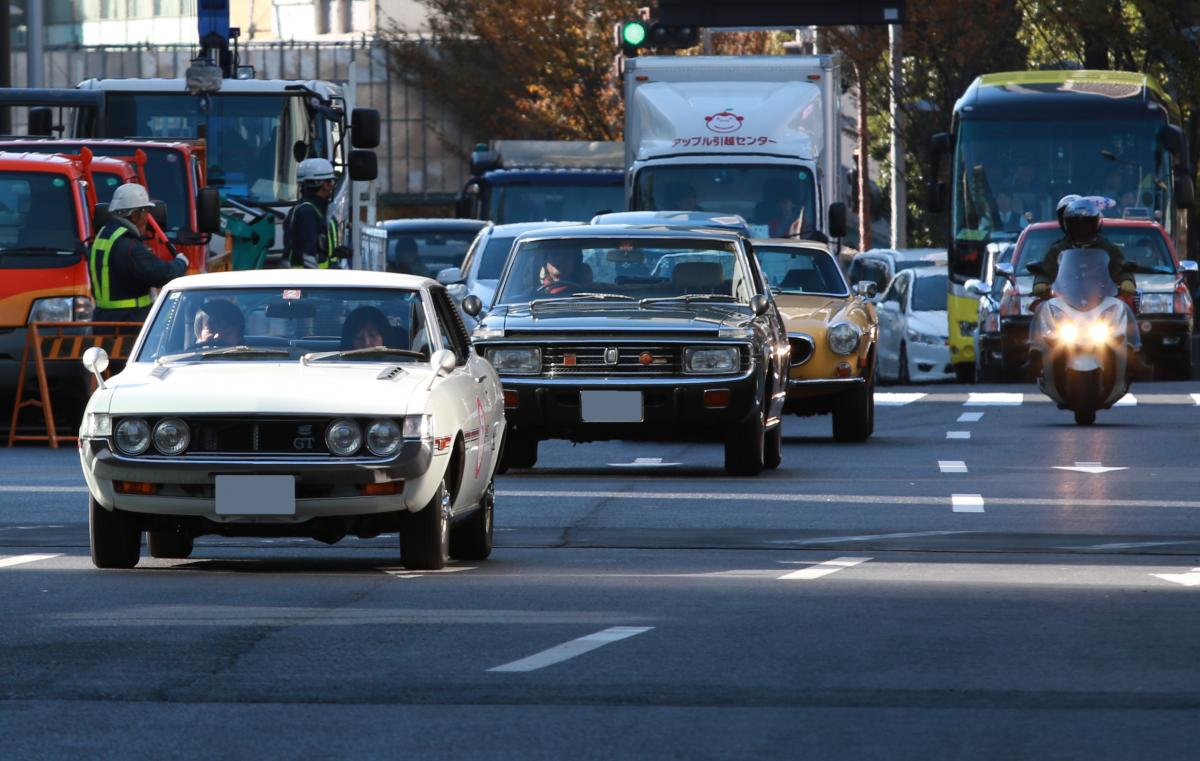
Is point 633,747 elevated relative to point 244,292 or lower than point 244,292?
lower

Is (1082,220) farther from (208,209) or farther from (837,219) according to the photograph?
(837,219)

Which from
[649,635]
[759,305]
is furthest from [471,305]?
[649,635]

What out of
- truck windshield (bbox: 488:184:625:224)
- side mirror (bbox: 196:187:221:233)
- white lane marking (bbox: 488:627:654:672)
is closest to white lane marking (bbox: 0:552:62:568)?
white lane marking (bbox: 488:627:654:672)

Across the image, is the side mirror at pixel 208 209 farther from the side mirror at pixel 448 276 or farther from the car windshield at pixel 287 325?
the car windshield at pixel 287 325

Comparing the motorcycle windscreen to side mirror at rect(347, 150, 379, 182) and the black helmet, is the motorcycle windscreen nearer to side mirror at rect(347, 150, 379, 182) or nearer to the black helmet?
the black helmet

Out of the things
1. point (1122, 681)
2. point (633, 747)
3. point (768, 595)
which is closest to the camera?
point (633, 747)

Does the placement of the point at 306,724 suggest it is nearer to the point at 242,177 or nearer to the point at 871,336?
the point at 871,336

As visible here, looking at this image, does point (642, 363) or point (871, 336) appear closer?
point (642, 363)

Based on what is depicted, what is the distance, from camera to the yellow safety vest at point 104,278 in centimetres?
2152

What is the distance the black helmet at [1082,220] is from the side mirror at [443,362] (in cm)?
1155

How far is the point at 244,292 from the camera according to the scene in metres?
13.0

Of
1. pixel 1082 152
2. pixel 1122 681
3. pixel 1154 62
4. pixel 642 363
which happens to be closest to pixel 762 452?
pixel 642 363

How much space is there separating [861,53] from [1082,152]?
55.8 ft

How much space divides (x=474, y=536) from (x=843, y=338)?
9.21 m
